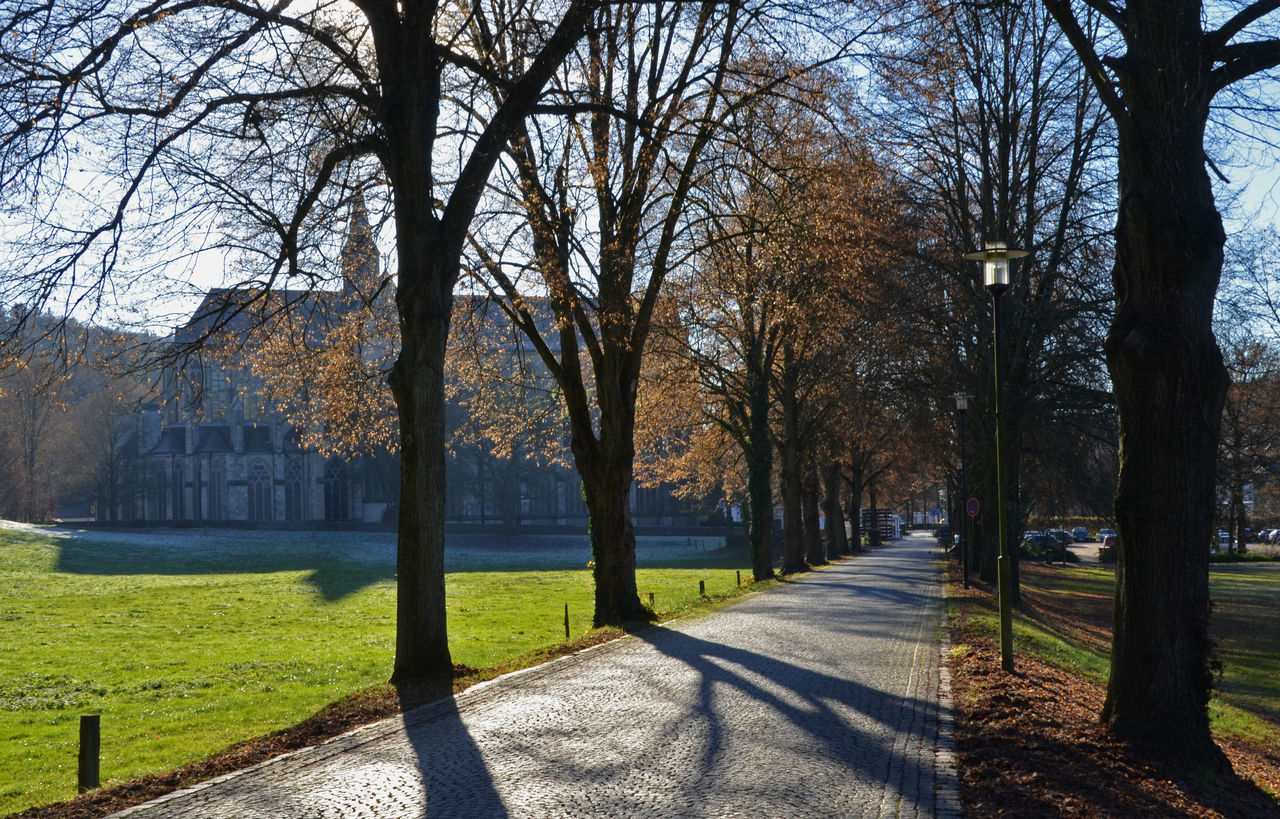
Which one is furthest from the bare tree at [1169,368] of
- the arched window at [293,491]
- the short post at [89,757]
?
the arched window at [293,491]

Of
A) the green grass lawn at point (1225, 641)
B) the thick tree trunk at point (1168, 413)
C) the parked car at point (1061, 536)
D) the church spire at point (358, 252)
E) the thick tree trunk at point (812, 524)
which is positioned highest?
the church spire at point (358, 252)

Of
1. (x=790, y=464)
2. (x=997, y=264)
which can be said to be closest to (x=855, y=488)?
(x=790, y=464)

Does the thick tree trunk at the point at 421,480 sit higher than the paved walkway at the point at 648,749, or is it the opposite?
the thick tree trunk at the point at 421,480

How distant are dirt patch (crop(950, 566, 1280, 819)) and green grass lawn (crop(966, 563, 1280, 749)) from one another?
4.31 feet

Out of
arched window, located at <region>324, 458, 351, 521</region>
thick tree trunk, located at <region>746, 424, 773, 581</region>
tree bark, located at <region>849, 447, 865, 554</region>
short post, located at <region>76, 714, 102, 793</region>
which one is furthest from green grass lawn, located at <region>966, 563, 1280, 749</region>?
arched window, located at <region>324, 458, 351, 521</region>

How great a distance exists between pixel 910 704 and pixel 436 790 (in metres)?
5.06

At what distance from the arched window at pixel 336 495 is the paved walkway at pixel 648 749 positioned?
68.5 meters

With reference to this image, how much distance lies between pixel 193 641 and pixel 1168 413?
20126mm

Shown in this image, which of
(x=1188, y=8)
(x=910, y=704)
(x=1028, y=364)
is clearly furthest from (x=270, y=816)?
(x=1028, y=364)

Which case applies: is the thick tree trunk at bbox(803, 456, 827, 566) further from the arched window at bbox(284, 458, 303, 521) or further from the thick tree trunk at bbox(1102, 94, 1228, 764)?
the arched window at bbox(284, 458, 303, 521)

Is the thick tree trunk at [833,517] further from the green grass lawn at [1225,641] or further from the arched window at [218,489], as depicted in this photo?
the arched window at [218,489]

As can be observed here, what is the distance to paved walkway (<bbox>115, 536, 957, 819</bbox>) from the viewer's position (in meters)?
6.59

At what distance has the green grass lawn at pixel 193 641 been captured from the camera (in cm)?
1224

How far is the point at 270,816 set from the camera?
636 centimetres
